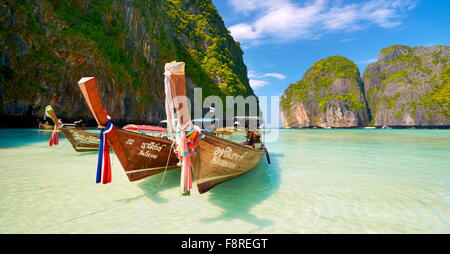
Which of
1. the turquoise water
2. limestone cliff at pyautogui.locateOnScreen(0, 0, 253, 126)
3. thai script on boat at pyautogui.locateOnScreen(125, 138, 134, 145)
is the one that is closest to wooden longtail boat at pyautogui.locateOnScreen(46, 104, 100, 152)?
the turquoise water

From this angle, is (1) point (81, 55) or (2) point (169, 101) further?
(1) point (81, 55)

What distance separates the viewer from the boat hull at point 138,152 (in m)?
5.36

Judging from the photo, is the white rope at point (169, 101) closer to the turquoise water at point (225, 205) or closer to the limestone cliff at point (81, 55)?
the turquoise water at point (225, 205)

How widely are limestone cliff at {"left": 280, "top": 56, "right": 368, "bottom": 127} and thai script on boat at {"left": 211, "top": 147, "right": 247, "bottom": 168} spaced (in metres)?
153

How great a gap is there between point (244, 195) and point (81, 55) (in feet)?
123

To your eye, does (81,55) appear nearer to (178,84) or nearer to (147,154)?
(147,154)

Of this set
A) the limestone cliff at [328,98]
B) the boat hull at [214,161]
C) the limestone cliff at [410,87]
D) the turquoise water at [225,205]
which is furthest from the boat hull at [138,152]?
the limestone cliff at [328,98]

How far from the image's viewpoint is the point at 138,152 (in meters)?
5.91

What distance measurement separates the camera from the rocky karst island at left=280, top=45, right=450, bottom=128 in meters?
114

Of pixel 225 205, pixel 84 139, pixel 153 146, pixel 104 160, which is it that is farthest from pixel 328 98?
pixel 104 160

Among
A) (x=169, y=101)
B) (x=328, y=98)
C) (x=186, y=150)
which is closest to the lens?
(x=169, y=101)

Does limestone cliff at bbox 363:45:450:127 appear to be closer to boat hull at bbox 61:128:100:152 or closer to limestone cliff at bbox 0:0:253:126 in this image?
limestone cliff at bbox 0:0:253:126

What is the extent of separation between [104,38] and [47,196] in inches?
1564
